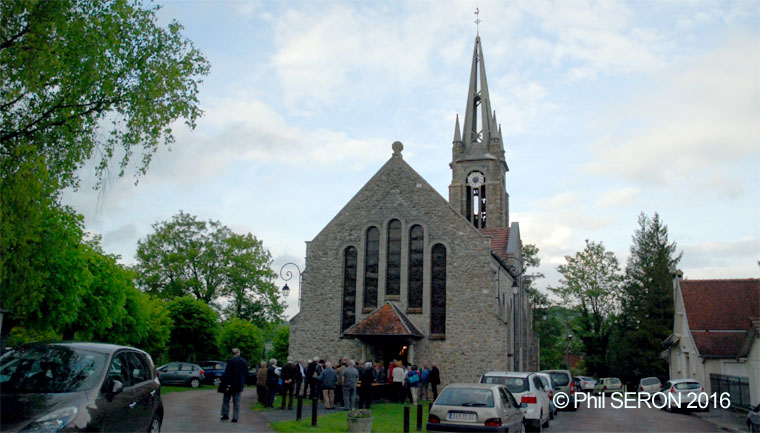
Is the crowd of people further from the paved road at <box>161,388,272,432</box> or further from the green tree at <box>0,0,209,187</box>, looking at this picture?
the green tree at <box>0,0,209,187</box>

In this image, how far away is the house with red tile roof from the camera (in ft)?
86.7

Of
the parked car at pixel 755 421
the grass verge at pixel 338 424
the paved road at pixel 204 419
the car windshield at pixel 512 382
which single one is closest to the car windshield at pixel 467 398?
the grass verge at pixel 338 424

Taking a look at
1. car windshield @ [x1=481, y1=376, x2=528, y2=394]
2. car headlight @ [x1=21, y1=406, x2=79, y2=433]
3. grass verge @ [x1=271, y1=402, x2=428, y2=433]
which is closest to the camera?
car headlight @ [x1=21, y1=406, x2=79, y2=433]

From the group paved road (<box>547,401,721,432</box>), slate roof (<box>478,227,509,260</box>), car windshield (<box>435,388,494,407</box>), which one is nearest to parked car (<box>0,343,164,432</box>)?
car windshield (<box>435,388,494,407</box>)

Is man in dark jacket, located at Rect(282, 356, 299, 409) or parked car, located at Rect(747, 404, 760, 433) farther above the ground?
man in dark jacket, located at Rect(282, 356, 299, 409)

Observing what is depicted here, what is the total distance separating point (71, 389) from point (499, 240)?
34.4m

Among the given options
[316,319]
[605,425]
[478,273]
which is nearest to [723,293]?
[478,273]

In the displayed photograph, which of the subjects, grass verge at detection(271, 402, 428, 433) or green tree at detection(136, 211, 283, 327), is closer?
grass verge at detection(271, 402, 428, 433)

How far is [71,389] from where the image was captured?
764cm

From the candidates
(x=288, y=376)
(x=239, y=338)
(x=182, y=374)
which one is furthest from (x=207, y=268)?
(x=288, y=376)

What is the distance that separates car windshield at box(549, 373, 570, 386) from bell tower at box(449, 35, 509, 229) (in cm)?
2008

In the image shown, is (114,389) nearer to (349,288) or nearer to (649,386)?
(349,288)

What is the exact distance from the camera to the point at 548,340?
60.9 meters

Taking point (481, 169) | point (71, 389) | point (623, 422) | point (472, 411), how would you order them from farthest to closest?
point (481, 169), point (623, 422), point (472, 411), point (71, 389)
